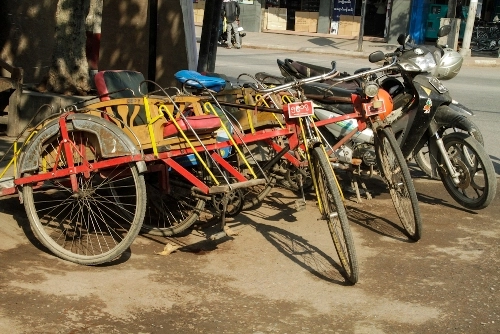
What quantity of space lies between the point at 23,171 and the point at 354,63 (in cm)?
1686

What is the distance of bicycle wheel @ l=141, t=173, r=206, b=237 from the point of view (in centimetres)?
542

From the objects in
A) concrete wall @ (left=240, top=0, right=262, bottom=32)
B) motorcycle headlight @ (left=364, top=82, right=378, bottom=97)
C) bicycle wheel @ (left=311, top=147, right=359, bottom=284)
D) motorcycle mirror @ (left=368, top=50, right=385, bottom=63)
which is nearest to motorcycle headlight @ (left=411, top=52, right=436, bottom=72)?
motorcycle mirror @ (left=368, top=50, right=385, bottom=63)

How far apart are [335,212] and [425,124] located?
190cm

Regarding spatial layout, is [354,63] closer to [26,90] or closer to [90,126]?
[26,90]

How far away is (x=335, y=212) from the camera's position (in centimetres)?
467

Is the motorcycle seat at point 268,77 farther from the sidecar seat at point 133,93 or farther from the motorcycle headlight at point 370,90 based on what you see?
the motorcycle headlight at point 370,90

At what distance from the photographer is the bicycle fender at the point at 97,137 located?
4.61 m

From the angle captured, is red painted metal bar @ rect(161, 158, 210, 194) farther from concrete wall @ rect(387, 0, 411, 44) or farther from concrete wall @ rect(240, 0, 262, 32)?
concrete wall @ rect(240, 0, 262, 32)

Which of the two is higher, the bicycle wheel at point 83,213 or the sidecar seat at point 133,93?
the sidecar seat at point 133,93

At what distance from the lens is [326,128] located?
258 inches

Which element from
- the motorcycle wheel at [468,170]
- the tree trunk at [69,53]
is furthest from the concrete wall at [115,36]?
the motorcycle wheel at [468,170]

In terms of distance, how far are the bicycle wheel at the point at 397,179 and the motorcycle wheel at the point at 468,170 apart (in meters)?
0.92

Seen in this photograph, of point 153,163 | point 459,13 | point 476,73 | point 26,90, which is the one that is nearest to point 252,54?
point 476,73

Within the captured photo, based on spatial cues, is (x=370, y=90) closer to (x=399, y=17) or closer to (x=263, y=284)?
(x=263, y=284)
